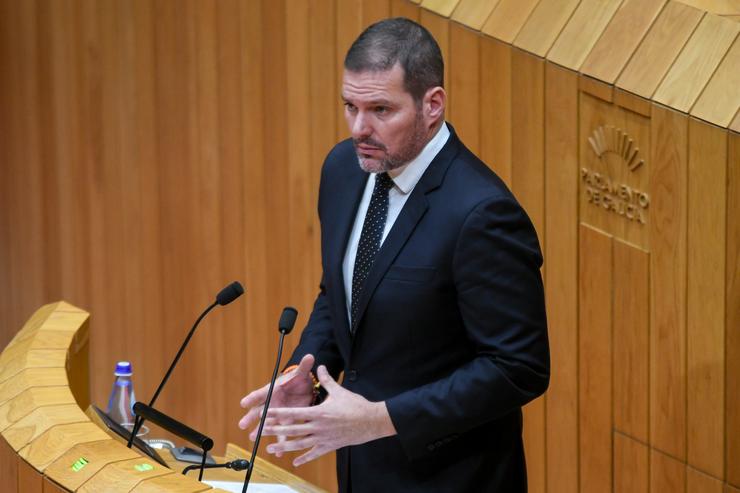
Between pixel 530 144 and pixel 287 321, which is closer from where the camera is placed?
pixel 287 321

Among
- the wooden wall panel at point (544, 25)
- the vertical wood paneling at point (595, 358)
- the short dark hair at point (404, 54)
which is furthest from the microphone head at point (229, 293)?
the wooden wall panel at point (544, 25)

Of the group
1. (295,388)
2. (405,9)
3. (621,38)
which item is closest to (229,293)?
(295,388)

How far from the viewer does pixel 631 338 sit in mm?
3025

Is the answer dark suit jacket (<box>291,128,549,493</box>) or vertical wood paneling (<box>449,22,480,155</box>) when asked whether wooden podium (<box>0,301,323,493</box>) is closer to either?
dark suit jacket (<box>291,128,549,493</box>)

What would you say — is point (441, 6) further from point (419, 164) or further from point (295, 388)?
point (295, 388)

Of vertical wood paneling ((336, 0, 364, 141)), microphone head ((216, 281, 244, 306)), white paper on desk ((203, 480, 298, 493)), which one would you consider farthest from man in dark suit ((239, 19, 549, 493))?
vertical wood paneling ((336, 0, 364, 141))

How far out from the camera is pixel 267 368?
4.34 metres

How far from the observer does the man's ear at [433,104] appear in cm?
227

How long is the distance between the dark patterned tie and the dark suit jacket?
0.12ft

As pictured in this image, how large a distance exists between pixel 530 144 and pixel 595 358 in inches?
22.7

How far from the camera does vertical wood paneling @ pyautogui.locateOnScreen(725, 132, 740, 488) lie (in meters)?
2.75

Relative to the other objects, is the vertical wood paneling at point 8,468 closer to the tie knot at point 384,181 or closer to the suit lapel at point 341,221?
the suit lapel at point 341,221

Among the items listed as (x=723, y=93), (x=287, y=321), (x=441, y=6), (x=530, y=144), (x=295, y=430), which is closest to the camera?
(x=295, y=430)

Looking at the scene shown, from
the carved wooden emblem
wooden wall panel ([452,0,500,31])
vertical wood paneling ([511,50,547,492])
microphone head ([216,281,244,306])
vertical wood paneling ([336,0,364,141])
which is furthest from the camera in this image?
vertical wood paneling ([336,0,364,141])
